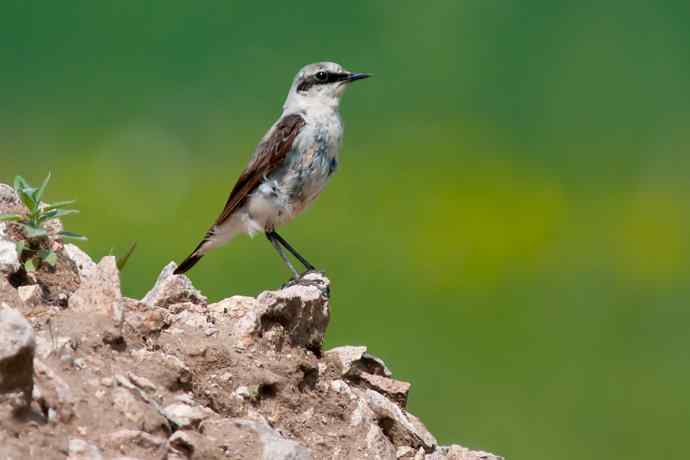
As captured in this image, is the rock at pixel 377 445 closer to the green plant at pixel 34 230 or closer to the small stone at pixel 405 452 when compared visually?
the small stone at pixel 405 452

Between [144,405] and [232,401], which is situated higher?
[232,401]

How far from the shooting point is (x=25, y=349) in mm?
3756

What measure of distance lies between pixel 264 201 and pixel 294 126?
535 mm

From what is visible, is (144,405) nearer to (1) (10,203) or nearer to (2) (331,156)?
(1) (10,203)

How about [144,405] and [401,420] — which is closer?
[144,405]

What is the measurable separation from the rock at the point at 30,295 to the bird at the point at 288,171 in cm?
296

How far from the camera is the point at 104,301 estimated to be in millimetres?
4680

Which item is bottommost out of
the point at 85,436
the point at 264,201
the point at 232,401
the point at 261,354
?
the point at 85,436

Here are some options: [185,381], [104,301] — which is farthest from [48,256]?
[185,381]

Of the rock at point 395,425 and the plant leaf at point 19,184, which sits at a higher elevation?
the rock at point 395,425

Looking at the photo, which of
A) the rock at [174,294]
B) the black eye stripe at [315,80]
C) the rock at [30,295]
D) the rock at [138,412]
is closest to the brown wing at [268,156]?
the black eye stripe at [315,80]

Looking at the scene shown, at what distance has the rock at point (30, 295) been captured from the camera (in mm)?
4660

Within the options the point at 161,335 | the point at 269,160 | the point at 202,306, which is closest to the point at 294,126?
the point at 269,160

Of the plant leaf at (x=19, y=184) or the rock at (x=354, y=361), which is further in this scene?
the rock at (x=354, y=361)
